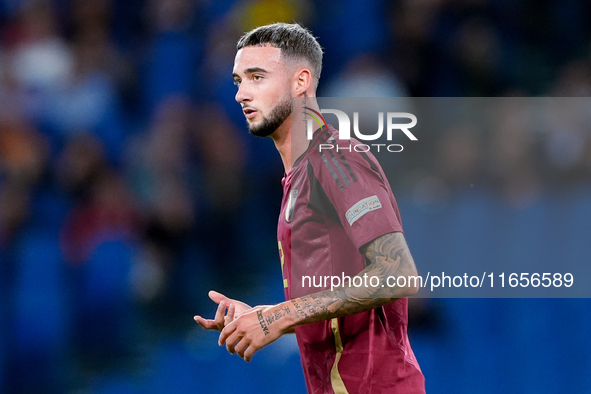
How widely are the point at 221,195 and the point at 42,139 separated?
1383mm

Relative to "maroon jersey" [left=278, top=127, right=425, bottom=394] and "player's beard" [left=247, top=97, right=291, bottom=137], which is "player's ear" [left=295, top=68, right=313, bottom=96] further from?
"maroon jersey" [left=278, top=127, right=425, bottom=394]

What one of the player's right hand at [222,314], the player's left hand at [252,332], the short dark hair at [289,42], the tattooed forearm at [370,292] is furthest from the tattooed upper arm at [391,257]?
the short dark hair at [289,42]

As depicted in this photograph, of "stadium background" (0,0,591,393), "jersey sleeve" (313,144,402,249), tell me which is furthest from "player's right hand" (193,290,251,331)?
"stadium background" (0,0,591,393)

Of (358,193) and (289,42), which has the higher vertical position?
(289,42)

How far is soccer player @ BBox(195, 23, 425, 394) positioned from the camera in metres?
1.95

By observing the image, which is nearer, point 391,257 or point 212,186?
point 391,257

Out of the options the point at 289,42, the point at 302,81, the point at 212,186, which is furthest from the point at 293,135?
the point at 212,186

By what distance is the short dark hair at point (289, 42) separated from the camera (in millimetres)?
2582

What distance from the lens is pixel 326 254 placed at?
2.18 m

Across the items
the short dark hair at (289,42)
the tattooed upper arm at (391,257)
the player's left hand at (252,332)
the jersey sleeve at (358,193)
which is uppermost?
the short dark hair at (289,42)

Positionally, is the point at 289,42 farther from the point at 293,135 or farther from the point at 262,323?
the point at 262,323

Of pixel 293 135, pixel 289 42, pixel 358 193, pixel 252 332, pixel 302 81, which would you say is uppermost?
pixel 289 42

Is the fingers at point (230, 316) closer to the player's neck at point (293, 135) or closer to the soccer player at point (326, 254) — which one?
the soccer player at point (326, 254)

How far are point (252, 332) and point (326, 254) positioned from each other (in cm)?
39
